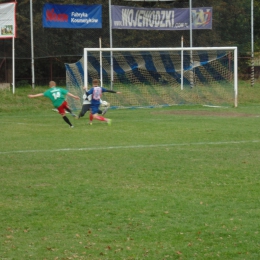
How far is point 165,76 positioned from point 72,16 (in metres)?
5.40

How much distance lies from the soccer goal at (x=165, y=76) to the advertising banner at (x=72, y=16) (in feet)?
5.92

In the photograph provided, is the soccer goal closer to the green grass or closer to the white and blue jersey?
the white and blue jersey

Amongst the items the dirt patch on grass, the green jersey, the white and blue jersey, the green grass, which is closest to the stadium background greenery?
the dirt patch on grass

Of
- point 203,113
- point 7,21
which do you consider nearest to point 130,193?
point 203,113

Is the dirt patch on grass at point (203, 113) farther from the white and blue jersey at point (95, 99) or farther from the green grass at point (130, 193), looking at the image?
the green grass at point (130, 193)

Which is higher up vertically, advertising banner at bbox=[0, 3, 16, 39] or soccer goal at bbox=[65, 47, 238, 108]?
advertising banner at bbox=[0, 3, 16, 39]

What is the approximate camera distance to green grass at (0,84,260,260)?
757 cm

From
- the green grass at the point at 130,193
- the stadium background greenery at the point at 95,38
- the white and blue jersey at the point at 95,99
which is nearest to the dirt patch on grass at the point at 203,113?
the white and blue jersey at the point at 95,99

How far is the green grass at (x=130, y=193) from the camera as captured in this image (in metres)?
7.57

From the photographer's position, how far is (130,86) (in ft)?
99.8

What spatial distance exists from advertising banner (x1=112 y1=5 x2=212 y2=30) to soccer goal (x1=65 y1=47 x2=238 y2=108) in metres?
1.94

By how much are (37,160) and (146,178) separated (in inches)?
125

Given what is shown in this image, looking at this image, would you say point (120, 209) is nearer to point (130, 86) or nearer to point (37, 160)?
point (37, 160)

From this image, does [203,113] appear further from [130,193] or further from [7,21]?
[130,193]
